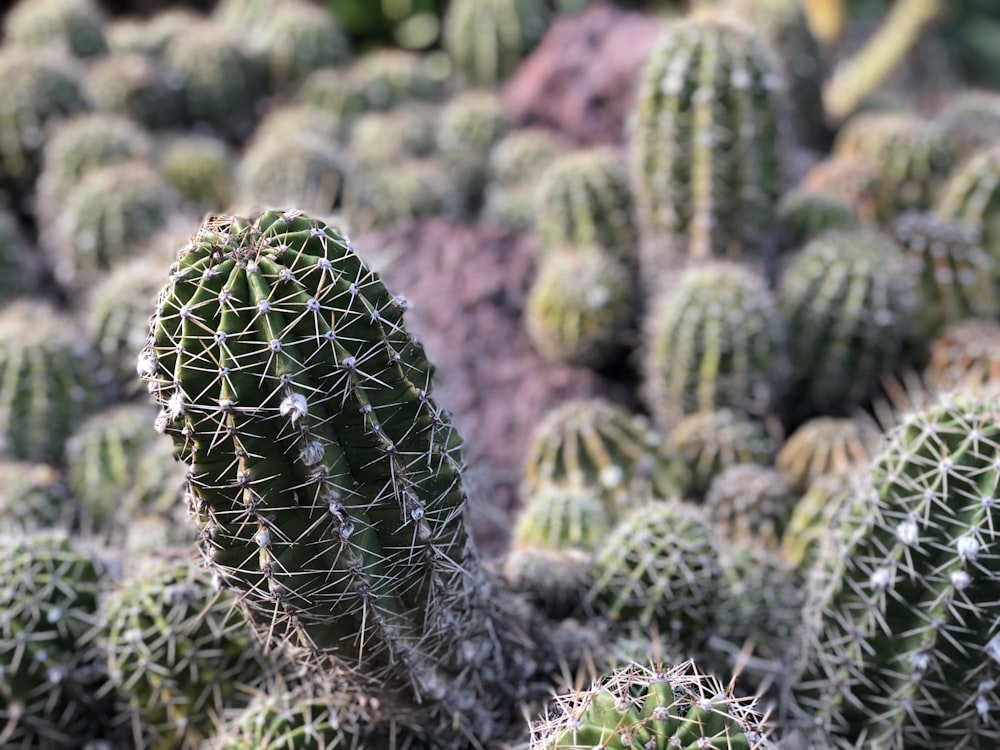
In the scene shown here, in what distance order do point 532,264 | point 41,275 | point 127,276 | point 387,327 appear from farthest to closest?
point 41,275, point 532,264, point 127,276, point 387,327

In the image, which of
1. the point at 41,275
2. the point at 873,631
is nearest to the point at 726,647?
the point at 873,631

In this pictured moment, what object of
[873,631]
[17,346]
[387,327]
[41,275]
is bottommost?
[41,275]

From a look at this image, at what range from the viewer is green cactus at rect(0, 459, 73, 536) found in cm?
324

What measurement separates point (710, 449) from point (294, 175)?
2664mm

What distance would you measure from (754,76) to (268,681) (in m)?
2.95

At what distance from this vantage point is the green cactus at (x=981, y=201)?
14.2 ft

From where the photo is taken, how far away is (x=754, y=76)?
12.8 feet

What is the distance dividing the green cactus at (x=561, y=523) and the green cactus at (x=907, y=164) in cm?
251

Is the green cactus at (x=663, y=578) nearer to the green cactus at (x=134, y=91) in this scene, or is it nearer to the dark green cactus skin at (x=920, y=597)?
the dark green cactus skin at (x=920, y=597)

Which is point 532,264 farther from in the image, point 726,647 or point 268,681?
point 268,681

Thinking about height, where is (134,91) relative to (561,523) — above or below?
above

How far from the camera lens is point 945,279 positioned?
4137 mm

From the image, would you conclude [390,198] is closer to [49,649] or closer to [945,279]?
[945,279]

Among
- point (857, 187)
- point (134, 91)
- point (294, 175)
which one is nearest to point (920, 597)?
point (857, 187)
